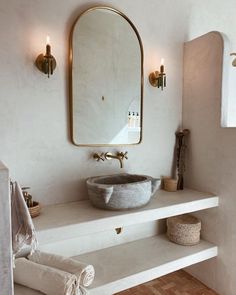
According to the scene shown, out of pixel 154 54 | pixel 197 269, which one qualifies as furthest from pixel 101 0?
pixel 197 269

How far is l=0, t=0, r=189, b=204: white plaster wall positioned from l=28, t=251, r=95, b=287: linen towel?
371mm

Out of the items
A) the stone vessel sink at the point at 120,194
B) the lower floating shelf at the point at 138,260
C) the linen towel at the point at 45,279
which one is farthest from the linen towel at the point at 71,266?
the stone vessel sink at the point at 120,194

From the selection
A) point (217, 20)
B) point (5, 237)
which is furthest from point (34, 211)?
point (217, 20)

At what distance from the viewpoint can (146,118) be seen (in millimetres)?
1958

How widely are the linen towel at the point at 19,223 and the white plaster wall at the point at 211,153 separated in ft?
4.50

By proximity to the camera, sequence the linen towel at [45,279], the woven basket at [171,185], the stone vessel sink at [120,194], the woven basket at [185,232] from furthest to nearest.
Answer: the woven basket at [171,185]
the woven basket at [185,232]
the stone vessel sink at [120,194]
the linen towel at [45,279]

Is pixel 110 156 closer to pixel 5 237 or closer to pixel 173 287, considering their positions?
pixel 5 237

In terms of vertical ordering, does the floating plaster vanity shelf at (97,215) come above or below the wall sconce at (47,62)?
below

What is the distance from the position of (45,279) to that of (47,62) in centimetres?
117

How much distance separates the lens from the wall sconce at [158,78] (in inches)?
75.5

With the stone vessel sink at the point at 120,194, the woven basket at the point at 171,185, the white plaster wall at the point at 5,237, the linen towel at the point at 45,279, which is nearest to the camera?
the white plaster wall at the point at 5,237

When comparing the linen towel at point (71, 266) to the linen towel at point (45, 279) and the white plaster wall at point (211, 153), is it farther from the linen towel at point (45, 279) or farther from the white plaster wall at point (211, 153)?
the white plaster wall at point (211, 153)

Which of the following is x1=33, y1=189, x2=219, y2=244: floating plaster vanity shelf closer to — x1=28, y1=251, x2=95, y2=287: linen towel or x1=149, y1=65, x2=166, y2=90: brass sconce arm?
x1=28, y1=251, x2=95, y2=287: linen towel

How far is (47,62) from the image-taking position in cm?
149
